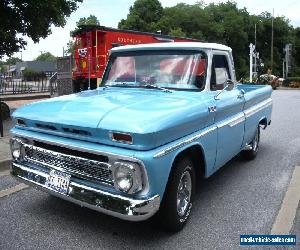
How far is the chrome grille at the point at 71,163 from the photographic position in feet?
12.2

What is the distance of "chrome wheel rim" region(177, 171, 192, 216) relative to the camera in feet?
13.8

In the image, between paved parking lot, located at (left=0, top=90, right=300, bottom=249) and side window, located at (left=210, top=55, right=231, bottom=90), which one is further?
side window, located at (left=210, top=55, right=231, bottom=90)

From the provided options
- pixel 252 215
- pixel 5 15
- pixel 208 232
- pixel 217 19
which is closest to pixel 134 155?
pixel 208 232

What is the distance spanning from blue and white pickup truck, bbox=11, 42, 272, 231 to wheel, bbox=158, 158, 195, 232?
10mm

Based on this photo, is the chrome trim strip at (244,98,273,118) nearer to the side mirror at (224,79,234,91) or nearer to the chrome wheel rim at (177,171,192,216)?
the side mirror at (224,79,234,91)

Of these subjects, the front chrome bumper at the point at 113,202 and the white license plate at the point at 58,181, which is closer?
the front chrome bumper at the point at 113,202

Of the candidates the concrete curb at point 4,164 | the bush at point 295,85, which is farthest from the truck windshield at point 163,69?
the bush at point 295,85

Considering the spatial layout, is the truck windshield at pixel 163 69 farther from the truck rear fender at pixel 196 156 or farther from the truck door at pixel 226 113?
the truck rear fender at pixel 196 156

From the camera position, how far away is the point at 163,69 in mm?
5043

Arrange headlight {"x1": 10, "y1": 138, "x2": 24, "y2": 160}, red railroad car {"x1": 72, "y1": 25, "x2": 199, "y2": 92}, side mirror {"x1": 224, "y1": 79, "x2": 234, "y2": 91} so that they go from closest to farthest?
1. headlight {"x1": 10, "y1": 138, "x2": 24, "y2": 160}
2. side mirror {"x1": 224, "y1": 79, "x2": 234, "y2": 91}
3. red railroad car {"x1": 72, "y1": 25, "x2": 199, "y2": 92}

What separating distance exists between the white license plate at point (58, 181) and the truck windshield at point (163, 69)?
5.61 feet

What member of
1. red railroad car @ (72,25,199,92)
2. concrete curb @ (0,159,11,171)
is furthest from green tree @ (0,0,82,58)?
concrete curb @ (0,159,11,171)

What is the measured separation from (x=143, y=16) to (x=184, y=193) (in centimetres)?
6119

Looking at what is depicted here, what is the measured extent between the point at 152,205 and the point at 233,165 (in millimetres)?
3604
